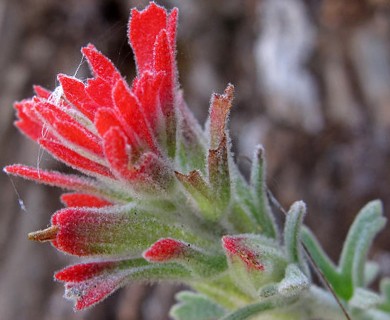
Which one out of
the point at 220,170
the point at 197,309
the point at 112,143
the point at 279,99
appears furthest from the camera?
the point at 279,99

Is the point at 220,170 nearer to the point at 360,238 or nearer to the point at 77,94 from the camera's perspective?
the point at 77,94

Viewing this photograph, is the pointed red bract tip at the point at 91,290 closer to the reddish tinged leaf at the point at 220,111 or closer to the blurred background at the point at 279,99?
the reddish tinged leaf at the point at 220,111

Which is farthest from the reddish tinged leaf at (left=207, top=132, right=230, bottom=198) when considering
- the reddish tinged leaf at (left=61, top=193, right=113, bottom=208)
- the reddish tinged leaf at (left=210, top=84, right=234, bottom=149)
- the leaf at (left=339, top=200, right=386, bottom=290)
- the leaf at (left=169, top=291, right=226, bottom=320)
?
the leaf at (left=339, top=200, right=386, bottom=290)

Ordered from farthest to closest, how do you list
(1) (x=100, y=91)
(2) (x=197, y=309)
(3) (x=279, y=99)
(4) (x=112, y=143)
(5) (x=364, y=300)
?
(3) (x=279, y=99), (2) (x=197, y=309), (5) (x=364, y=300), (1) (x=100, y=91), (4) (x=112, y=143)

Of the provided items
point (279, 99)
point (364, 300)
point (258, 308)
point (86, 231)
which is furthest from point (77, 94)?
point (279, 99)

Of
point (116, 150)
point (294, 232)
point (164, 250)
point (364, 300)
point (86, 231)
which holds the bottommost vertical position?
point (364, 300)

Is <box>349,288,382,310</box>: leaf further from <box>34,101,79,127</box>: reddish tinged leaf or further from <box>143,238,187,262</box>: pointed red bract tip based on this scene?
<box>34,101,79,127</box>: reddish tinged leaf

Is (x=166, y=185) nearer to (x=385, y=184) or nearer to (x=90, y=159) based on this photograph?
(x=90, y=159)
